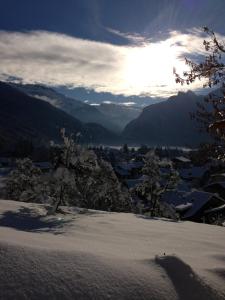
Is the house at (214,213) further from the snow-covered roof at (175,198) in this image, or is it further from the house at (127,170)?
the house at (127,170)

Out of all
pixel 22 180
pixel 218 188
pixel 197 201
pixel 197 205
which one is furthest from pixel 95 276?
pixel 218 188

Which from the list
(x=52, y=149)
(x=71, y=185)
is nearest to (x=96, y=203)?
(x=52, y=149)

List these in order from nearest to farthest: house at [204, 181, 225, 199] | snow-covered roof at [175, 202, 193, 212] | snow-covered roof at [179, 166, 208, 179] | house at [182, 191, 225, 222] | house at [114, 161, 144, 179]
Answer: house at [182, 191, 225, 222], snow-covered roof at [175, 202, 193, 212], house at [204, 181, 225, 199], house at [114, 161, 144, 179], snow-covered roof at [179, 166, 208, 179]

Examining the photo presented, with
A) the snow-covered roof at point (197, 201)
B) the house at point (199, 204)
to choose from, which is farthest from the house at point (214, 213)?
the snow-covered roof at point (197, 201)

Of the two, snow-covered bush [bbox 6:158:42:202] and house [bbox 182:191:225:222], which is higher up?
snow-covered bush [bbox 6:158:42:202]

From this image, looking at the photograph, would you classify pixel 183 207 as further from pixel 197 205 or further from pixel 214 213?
pixel 214 213

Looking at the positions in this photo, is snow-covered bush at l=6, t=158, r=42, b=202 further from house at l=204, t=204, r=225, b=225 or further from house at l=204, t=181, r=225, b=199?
house at l=204, t=181, r=225, b=199

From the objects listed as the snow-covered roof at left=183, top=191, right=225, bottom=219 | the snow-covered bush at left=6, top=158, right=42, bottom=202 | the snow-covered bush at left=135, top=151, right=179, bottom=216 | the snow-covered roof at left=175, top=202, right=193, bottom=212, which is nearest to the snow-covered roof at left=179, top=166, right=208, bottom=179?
the snow-covered roof at left=183, top=191, right=225, bottom=219

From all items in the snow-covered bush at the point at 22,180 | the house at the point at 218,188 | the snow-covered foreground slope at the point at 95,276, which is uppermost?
the snow-covered foreground slope at the point at 95,276

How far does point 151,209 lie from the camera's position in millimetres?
35594

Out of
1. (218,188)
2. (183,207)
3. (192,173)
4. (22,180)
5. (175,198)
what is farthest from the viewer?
(192,173)

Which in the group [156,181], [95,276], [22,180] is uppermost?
[95,276]

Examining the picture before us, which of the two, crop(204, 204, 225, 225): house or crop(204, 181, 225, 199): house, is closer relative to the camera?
crop(204, 204, 225, 225): house

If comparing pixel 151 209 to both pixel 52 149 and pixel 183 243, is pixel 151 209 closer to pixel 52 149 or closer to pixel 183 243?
pixel 52 149
